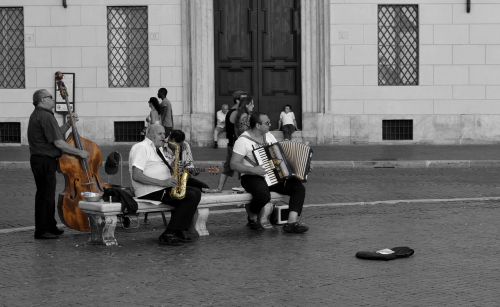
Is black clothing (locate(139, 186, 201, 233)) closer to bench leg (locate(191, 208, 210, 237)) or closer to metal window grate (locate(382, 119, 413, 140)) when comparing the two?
bench leg (locate(191, 208, 210, 237))

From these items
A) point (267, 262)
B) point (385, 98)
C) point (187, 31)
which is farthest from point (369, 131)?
point (267, 262)

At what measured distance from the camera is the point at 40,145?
11.3 meters

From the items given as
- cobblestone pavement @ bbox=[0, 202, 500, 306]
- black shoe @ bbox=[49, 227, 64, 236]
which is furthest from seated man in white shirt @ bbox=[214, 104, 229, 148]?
black shoe @ bbox=[49, 227, 64, 236]

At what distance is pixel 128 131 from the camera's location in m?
25.8

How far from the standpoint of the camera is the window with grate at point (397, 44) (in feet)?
84.6

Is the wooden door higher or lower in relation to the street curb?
higher

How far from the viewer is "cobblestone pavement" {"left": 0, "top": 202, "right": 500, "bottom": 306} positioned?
8086mm

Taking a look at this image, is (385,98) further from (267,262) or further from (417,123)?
(267,262)

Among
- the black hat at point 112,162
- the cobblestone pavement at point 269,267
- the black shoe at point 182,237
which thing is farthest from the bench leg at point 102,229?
the black hat at point 112,162

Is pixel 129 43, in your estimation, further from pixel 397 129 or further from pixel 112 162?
pixel 112 162

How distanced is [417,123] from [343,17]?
304cm

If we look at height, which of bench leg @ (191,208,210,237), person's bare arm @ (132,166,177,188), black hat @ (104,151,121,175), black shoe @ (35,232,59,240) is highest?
black hat @ (104,151,121,175)

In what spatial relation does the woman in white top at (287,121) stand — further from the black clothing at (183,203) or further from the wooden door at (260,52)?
the black clothing at (183,203)

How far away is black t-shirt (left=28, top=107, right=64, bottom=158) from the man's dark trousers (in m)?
0.07
